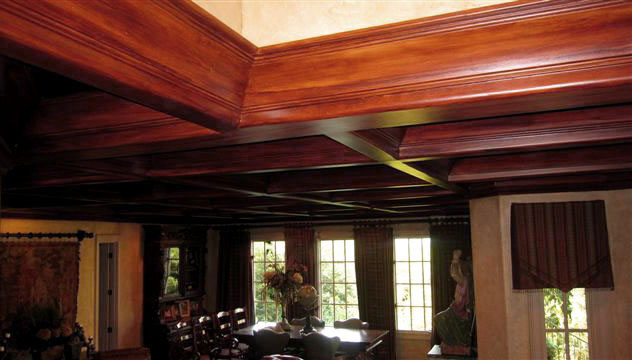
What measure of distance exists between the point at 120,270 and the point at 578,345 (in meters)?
6.12

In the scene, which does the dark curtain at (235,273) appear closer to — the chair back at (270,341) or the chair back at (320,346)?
the chair back at (270,341)

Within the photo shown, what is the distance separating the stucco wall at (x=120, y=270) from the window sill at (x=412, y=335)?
4.00 metres

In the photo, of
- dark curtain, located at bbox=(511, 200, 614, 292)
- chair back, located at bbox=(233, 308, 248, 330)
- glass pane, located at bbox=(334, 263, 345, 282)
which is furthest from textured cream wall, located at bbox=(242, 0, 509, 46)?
glass pane, located at bbox=(334, 263, 345, 282)

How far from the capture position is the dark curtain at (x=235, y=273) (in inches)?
376

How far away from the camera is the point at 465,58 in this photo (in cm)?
103

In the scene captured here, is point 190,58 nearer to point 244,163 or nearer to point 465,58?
point 465,58

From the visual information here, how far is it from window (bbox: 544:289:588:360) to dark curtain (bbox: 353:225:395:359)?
14.3 feet

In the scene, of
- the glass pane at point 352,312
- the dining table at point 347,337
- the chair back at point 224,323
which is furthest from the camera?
the glass pane at point 352,312

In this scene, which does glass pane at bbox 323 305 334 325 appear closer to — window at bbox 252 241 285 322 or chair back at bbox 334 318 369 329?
window at bbox 252 241 285 322

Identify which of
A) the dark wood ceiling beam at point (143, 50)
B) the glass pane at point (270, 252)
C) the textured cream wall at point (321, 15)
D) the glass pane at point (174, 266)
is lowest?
the glass pane at point (174, 266)

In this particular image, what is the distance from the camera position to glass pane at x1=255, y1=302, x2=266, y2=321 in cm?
971

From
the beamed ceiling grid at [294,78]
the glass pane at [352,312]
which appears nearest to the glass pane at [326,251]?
the glass pane at [352,312]

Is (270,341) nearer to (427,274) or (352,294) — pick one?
(352,294)

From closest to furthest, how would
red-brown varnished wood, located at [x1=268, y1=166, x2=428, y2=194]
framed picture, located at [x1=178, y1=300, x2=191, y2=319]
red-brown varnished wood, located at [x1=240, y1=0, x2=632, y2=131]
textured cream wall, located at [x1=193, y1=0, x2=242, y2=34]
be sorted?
red-brown varnished wood, located at [x1=240, y1=0, x2=632, y2=131] → textured cream wall, located at [x1=193, y1=0, x2=242, y2=34] → red-brown varnished wood, located at [x1=268, y1=166, x2=428, y2=194] → framed picture, located at [x1=178, y1=300, x2=191, y2=319]
